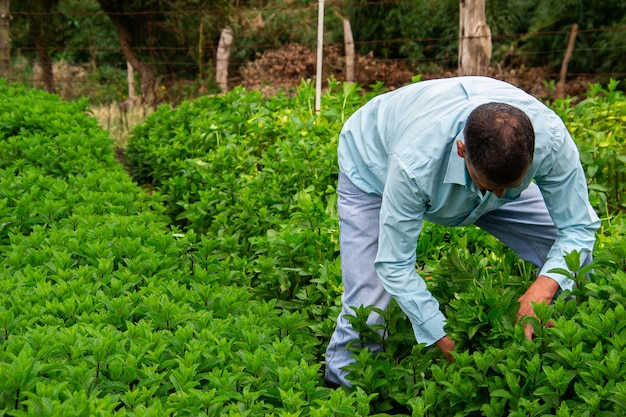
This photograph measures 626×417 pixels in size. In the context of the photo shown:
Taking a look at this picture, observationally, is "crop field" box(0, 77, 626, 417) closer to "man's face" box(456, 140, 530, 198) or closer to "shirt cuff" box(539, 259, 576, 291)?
"shirt cuff" box(539, 259, 576, 291)

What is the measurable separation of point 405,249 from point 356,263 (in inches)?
22.2

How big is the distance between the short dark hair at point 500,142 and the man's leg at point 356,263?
3.08 feet

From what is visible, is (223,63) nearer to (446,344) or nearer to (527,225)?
(527,225)

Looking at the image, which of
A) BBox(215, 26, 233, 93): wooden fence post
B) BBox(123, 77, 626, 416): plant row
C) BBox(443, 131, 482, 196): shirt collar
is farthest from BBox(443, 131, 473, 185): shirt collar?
BBox(215, 26, 233, 93): wooden fence post

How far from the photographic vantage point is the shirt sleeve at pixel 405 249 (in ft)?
9.80

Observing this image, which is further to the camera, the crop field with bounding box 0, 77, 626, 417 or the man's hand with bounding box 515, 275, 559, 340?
the man's hand with bounding box 515, 275, 559, 340

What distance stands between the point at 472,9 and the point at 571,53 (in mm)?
8124

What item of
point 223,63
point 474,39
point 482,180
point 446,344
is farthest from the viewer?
point 223,63

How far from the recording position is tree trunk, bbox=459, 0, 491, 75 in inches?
307

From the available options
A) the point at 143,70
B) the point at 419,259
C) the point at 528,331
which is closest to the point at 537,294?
the point at 528,331

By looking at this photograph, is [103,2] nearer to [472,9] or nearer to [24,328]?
[472,9]

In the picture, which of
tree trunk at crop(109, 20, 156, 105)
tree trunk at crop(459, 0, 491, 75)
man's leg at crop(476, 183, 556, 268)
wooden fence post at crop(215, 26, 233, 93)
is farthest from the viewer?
→ wooden fence post at crop(215, 26, 233, 93)

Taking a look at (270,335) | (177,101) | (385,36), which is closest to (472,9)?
(270,335)

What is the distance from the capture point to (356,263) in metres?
3.63
